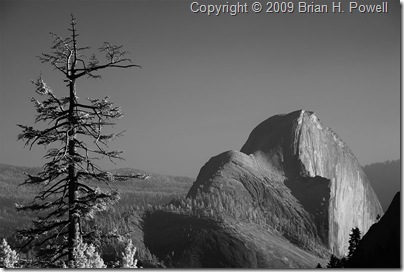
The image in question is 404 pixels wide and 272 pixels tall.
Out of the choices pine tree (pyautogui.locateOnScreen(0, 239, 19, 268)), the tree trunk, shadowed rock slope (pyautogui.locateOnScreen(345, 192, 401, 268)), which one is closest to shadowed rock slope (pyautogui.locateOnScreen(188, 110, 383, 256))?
shadowed rock slope (pyautogui.locateOnScreen(345, 192, 401, 268))

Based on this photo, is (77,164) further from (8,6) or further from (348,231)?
(348,231)

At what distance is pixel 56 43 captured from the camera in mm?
16609

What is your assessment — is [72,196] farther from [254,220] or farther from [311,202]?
[311,202]

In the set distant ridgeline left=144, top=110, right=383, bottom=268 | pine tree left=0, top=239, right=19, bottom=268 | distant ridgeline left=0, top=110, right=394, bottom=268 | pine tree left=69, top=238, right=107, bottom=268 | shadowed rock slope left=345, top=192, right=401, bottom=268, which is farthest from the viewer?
distant ridgeline left=144, top=110, right=383, bottom=268

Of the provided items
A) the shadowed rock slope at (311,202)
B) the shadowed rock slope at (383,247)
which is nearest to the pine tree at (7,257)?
the shadowed rock slope at (383,247)

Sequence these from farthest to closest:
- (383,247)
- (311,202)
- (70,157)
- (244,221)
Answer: (311,202) < (244,221) < (383,247) < (70,157)

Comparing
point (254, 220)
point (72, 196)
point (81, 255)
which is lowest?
point (254, 220)

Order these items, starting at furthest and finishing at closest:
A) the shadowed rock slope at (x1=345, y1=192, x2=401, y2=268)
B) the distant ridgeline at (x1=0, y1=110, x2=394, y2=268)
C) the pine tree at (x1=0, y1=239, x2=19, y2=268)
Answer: the distant ridgeline at (x1=0, y1=110, x2=394, y2=268), the shadowed rock slope at (x1=345, y1=192, x2=401, y2=268), the pine tree at (x1=0, y1=239, x2=19, y2=268)

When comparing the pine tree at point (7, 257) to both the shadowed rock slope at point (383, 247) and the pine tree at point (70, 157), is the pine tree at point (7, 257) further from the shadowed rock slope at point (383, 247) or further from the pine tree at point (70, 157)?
the shadowed rock slope at point (383, 247)

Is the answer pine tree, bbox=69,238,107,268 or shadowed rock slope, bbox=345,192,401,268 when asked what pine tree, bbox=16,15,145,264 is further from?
shadowed rock slope, bbox=345,192,401,268

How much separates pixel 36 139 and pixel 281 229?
16025 cm

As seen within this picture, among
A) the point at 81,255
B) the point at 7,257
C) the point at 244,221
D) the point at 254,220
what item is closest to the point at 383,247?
the point at 81,255

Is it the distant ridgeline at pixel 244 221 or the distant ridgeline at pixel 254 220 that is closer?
the distant ridgeline at pixel 244 221

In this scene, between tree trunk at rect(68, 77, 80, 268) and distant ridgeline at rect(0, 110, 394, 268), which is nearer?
tree trunk at rect(68, 77, 80, 268)
